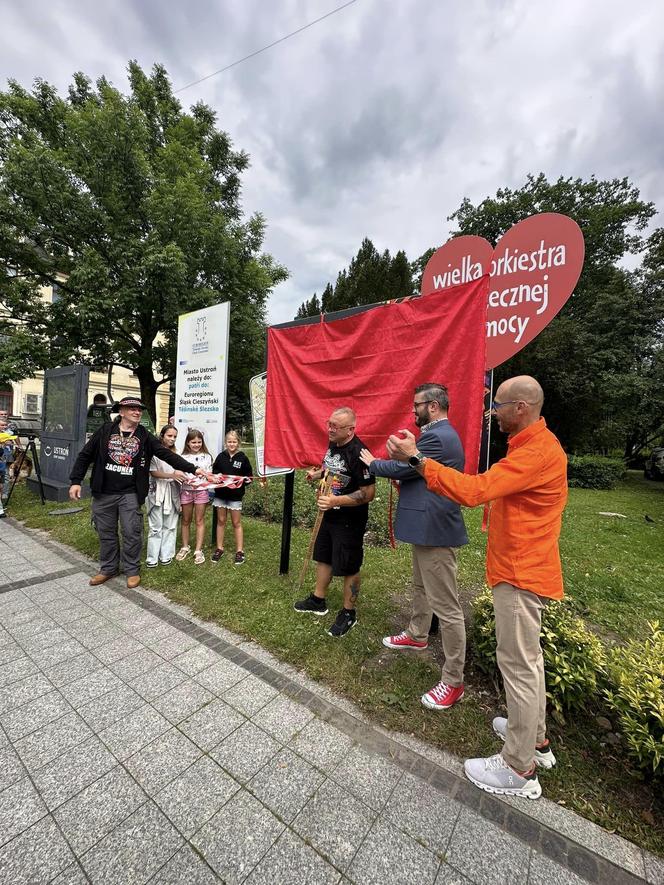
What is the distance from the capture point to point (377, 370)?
351cm

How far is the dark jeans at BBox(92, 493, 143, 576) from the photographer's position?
4422mm

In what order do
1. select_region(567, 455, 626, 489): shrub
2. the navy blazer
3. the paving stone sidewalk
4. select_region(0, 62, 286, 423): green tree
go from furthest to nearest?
select_region(567, 455, 626, 489): shrub < select_region(0, 62, 286, 423): green tree < the navy blazer < the paving stone sidewalk

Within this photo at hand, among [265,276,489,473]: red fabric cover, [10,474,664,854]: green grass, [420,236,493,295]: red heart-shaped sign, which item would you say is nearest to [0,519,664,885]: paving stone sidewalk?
[10,474,664,854]: green grass

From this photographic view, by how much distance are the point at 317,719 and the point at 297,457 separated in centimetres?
249

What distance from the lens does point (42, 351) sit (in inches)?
469

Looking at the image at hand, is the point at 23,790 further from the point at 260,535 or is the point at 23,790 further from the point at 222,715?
the point at 260,535

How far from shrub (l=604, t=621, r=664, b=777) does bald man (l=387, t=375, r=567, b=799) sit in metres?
0.48

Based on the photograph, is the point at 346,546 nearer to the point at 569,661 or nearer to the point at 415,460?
the point at 415,460

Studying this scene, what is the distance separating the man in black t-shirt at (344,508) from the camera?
3.23m

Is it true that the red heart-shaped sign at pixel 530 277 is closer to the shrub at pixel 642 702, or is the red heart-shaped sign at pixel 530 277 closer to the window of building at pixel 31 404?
the shrub at pixel 642 702

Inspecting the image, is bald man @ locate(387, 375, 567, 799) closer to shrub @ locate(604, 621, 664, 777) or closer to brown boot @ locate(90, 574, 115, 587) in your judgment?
shrub @ locate(604, 621, 664, 777)

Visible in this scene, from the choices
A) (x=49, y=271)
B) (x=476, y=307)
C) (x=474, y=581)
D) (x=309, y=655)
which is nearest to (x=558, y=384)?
(x=474, y=581)

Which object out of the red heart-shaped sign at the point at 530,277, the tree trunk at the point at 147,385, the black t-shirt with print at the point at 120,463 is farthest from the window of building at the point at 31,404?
the red heart-shaped sign at the point at 530,277

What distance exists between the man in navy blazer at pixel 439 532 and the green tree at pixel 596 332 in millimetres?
17077
